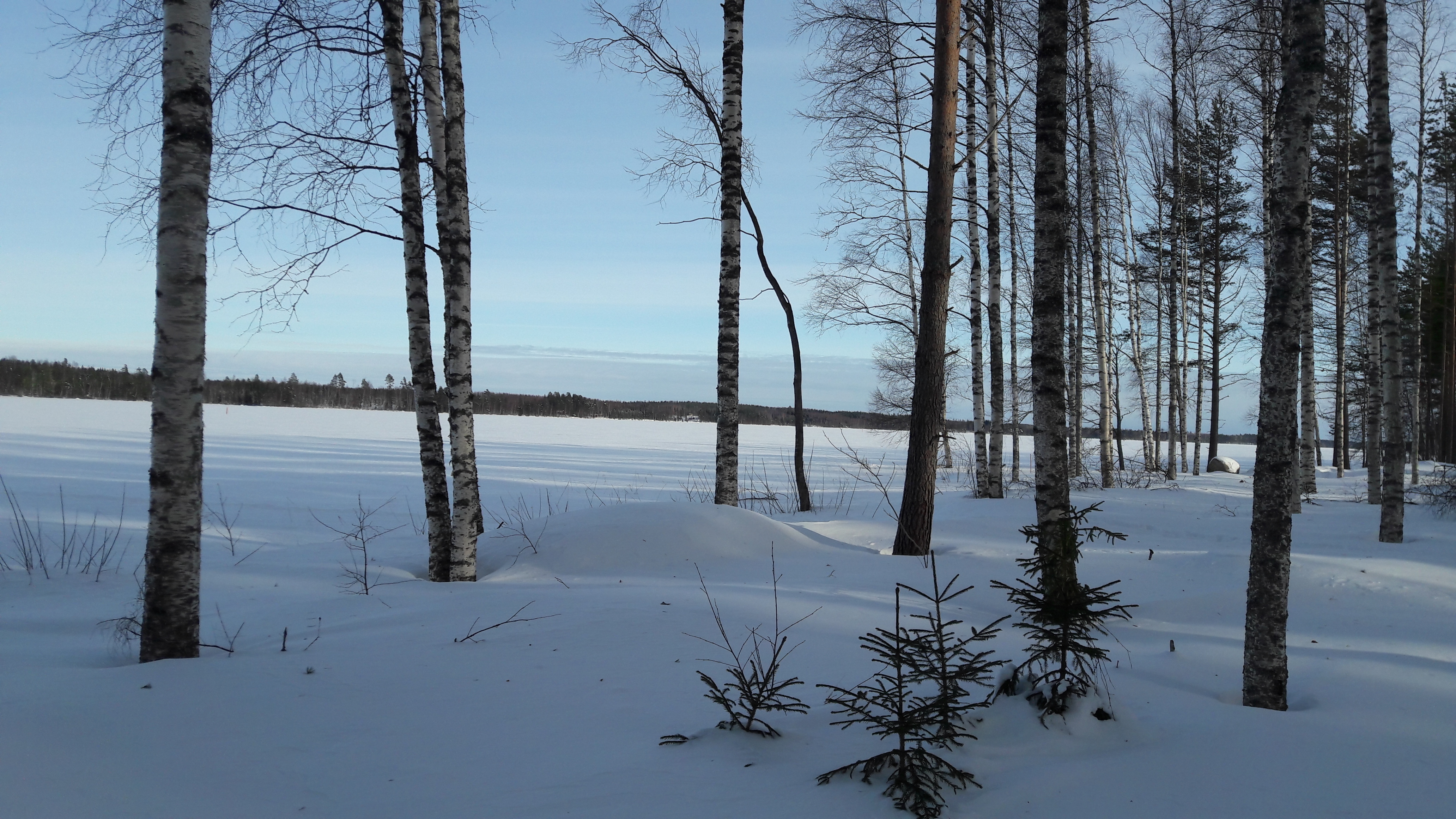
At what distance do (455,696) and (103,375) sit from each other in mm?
78530

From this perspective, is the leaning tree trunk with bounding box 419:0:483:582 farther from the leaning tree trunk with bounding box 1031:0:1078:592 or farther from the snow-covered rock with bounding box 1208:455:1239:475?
the snow-covered rock with bounding box 1208:455:1239:475

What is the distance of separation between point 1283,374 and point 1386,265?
698 cm

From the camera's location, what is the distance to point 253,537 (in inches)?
329

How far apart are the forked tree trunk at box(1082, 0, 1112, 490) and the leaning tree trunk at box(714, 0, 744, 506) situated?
614cm

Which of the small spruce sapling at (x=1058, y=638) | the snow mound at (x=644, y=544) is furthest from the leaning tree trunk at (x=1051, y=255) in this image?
the snow mound at (x=644, y=544)

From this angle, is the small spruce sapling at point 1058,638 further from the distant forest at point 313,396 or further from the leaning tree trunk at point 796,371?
the distant forest at point 313,396

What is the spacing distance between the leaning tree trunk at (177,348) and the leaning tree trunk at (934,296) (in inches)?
207

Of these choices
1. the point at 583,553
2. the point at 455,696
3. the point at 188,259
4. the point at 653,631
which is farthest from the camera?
the point at 583,553

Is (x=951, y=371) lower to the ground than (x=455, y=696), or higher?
higher

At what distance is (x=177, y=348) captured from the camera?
11.3ft

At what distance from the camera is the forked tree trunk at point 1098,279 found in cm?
1259

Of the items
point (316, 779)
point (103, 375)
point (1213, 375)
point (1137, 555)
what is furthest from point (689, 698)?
point (103, 375)

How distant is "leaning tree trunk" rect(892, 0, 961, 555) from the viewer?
660 centimetres

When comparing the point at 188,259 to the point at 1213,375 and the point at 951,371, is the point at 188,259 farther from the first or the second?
the point at 1213,375
